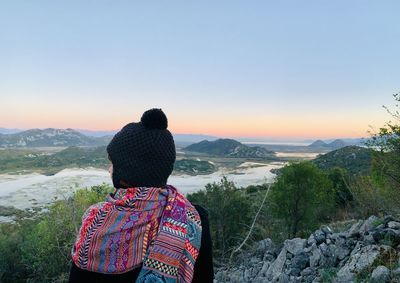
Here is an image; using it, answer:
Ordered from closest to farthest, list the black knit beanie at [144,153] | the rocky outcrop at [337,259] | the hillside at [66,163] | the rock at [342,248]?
the black knit beanie at [144,153], the rocky outcrop at [337,259], the rock at [342,248], the hillside at [66,163]

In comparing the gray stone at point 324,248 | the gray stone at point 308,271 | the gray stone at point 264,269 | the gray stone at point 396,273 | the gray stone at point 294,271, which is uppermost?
the gray stone at point 396,273

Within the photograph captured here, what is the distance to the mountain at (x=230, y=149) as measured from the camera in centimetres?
11338

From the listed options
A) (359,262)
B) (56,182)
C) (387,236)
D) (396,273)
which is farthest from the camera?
(56,182)

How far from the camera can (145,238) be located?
1681 millimetres

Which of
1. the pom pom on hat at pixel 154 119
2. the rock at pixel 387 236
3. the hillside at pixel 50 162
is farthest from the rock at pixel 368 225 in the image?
the hillside at pixel 50 162

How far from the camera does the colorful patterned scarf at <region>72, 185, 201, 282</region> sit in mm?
1659

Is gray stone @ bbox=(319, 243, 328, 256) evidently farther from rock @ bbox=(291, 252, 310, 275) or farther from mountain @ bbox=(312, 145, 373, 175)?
mountain @ bbox=(312, 145, 373, 175)

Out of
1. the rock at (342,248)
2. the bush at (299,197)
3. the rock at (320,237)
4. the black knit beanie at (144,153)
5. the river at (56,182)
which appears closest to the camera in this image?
the black knit beanie at (144,153)

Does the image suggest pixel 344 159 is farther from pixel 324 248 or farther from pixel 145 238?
pixel 145 238

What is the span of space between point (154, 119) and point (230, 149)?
116497 mm

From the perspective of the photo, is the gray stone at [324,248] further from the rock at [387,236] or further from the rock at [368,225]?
the rock at [387,236]

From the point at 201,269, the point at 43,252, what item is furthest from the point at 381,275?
the point at 43,252

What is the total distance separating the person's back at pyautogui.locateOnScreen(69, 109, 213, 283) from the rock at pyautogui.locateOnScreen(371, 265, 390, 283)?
475cm

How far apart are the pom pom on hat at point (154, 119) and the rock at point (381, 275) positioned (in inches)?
201
